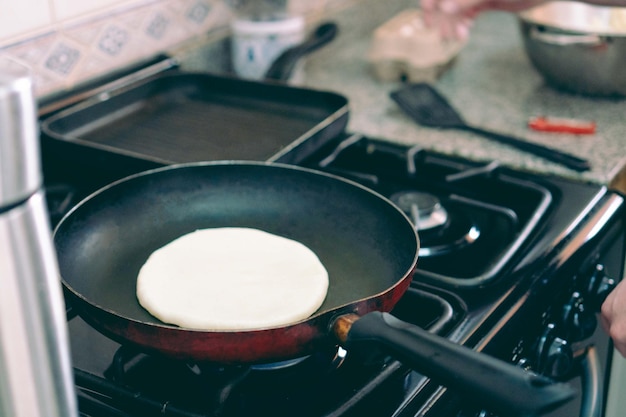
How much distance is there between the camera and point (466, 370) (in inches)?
16.1

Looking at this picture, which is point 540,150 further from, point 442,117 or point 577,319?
point 577,319

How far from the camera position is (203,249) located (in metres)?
0.69

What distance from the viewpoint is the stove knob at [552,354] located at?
0.73 m

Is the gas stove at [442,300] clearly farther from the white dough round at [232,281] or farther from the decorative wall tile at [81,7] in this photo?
the decorative wall tile at [81,7]

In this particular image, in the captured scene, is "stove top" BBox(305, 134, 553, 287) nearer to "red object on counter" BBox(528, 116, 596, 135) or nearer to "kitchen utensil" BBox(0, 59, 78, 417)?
"red object on counter" BBox(528, 116, 596, 135)

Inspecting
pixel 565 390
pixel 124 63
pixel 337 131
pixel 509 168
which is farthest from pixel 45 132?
pixel 565 390

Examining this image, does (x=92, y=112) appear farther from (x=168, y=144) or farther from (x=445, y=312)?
(x=445, y=312)

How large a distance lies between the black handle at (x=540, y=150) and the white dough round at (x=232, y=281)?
0.46 meters

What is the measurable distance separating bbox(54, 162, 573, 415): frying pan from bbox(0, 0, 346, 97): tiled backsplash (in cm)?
29

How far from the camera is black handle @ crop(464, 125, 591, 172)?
0.97 meters

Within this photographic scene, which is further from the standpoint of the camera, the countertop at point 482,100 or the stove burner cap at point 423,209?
the countertop at point 482,100

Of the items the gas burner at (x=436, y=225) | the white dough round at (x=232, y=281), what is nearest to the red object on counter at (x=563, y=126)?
the gas burner at (x=436, y=225)

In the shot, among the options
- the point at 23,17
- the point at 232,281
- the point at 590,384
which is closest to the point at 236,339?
the point at 232,281

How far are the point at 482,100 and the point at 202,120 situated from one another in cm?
52
